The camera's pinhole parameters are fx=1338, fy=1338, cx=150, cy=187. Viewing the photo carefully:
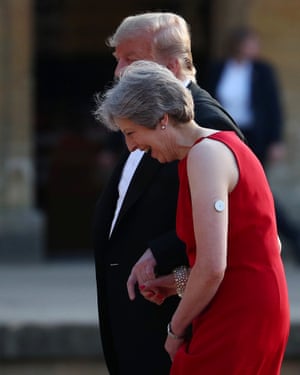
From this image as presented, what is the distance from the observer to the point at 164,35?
4.06 metres

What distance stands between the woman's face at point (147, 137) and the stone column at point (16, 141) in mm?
5344

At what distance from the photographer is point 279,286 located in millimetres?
3537

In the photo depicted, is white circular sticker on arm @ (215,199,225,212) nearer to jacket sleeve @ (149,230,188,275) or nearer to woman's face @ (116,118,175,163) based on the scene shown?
woman's face @ (116,118,175,163)

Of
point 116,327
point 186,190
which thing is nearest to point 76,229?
point 116,327

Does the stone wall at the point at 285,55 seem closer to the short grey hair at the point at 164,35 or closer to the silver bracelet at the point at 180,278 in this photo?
the short grey hair at the point at 164,35

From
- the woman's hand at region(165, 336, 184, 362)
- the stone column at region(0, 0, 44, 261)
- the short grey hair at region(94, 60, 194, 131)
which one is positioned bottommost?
the stone column at region(0, 0, 44, 261)

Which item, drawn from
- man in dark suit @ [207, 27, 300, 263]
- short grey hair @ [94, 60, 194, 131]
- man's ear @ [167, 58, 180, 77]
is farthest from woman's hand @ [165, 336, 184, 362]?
man in dark suit @ [207, 27, 300, 263]

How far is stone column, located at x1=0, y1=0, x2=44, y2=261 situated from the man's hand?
4.94 m

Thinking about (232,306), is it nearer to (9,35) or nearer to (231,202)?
(231,202)

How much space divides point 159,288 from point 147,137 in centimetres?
58

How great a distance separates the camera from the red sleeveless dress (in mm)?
3500

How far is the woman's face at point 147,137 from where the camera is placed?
140 inches

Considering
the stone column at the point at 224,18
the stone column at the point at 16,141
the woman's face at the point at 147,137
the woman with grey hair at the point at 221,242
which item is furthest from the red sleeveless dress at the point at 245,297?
the stone column at the point at 224,18

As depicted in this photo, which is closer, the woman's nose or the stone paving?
the woman's nose
